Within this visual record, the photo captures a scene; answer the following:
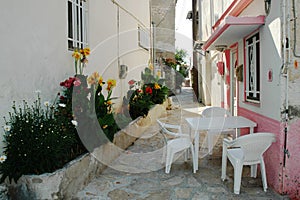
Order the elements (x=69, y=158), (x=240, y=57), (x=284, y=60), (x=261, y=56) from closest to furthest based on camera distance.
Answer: (x=284, y=60), (x=69, y=158), (x=261, y=56), (x=240, y=57)

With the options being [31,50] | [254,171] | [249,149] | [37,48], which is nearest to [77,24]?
[37,48]

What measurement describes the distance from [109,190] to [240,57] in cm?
472

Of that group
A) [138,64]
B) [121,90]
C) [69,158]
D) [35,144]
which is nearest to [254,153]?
[69,158]

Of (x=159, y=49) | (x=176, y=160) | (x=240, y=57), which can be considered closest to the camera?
(x=176, y=160)

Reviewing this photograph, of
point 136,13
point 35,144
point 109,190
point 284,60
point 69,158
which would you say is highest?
point 136,13

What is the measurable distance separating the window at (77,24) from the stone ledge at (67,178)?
2.35 meters

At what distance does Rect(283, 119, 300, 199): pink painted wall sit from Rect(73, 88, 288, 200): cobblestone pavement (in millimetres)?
197

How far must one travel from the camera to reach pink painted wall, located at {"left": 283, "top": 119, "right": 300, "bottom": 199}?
3961mm

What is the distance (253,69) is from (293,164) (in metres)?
2.41

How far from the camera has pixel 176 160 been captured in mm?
5949

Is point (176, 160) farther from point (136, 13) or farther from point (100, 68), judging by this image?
point (136, 13)

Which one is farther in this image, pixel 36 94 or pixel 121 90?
pixel 121 90

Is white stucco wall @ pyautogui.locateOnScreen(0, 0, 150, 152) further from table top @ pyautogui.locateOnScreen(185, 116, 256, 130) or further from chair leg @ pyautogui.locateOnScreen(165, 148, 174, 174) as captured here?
table top @ pyautogui.locateOnScreen(185, 116, 256, 130)

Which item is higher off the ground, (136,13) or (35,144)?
(136,13)
